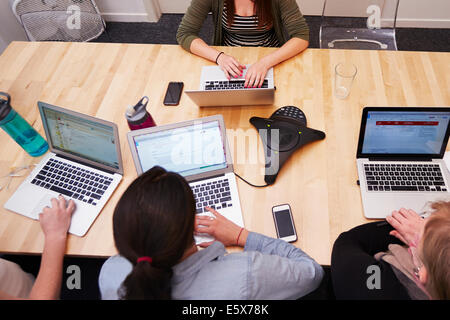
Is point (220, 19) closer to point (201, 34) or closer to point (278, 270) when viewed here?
point (201, 34)

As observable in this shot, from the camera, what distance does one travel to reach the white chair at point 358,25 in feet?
6.29

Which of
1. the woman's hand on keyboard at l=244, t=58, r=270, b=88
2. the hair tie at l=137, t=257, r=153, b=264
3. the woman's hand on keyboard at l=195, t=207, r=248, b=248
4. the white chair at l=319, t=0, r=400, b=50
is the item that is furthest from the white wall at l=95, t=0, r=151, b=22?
the hair tie at l=137, t=257, r=153, b=264

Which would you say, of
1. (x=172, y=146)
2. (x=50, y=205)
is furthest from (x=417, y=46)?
(x=50, y=205)

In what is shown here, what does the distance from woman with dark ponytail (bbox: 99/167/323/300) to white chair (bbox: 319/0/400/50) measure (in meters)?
1.59

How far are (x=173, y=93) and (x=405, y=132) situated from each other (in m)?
0.97

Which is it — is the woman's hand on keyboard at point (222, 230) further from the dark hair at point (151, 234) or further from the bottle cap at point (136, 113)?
the bottle cap at point (136, 113)

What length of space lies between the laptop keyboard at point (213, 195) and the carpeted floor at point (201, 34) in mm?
2064

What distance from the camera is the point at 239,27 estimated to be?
5.71 feet

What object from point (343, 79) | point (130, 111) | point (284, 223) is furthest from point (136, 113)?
point (343, 79)

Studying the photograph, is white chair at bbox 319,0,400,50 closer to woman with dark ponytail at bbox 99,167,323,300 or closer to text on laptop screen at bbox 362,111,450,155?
text on laptop screen at bbox 362,111,450,155

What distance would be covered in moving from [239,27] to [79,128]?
1104mm

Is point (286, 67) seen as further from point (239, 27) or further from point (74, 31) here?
point (74, 31)

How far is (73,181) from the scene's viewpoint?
1.17 meters
